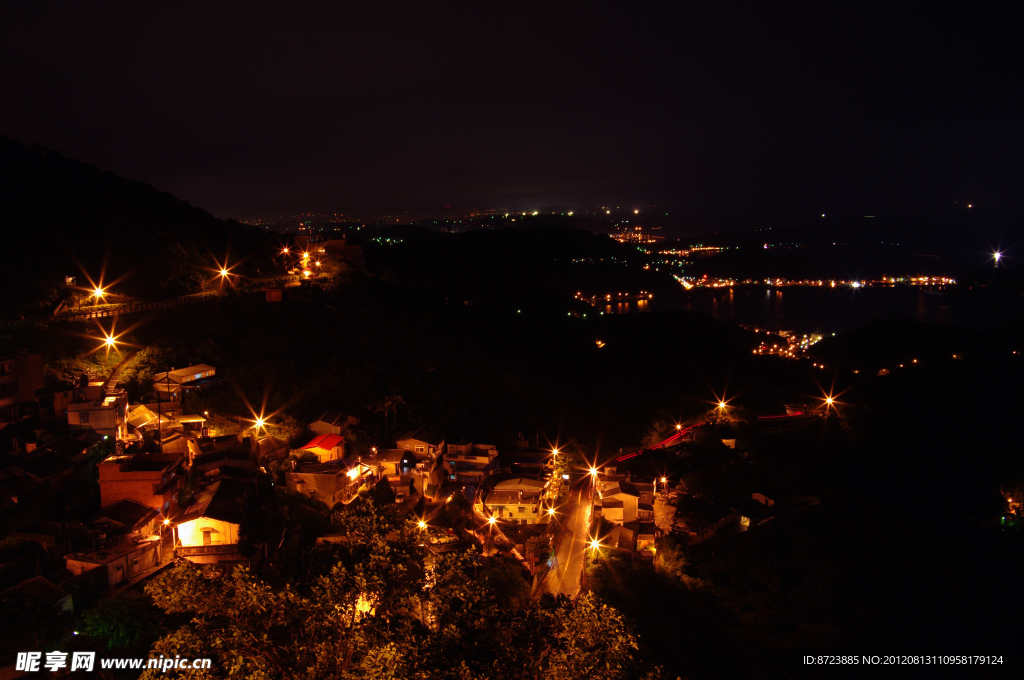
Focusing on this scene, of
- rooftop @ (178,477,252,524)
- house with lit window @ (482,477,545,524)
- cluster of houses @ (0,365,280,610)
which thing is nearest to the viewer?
cluster of houses @ (0,365,280,610)

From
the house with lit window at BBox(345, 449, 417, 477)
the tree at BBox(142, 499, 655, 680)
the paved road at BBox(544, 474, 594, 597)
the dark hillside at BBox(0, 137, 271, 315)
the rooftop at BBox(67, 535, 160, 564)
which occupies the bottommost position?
the paved road at BBox(544, 474, 594, 597)

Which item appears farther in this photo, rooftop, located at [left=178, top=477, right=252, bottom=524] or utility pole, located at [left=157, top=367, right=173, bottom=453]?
utility pole, located at [left=157, top=367, right=173, bottom=453]

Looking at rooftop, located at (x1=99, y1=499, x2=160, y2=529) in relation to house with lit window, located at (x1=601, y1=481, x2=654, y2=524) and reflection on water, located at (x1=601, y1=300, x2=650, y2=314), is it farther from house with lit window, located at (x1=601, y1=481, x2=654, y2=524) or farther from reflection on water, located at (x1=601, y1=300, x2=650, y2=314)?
reflection on water, located at (x1=601, y1=300, x2=650, y2=314)

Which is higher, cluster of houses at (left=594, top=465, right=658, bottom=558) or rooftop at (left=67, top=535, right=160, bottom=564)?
rooftop at (left=67, top=535, right=160, bottom=564)

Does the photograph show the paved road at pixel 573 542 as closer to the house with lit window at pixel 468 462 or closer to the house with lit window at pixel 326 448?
the house with lit window at pixel 468 462

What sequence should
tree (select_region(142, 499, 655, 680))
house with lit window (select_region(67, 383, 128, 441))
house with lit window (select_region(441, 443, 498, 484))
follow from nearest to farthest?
tree (select_region(142, 499, 655, 680)) < house with lit window (select_region(67, 383, 128, 441)) < house with lit window (select_region(441, 443, 498, 484))

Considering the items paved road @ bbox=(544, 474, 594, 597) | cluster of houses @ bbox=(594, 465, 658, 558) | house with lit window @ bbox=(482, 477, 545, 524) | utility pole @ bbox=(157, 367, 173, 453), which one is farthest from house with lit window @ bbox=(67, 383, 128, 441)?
cluster of houses @ bbox=(594, 465, 658, 558)

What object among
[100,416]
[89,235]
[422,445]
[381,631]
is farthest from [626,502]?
[89,235]

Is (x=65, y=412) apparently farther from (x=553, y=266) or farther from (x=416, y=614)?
(x=553, y=266)
